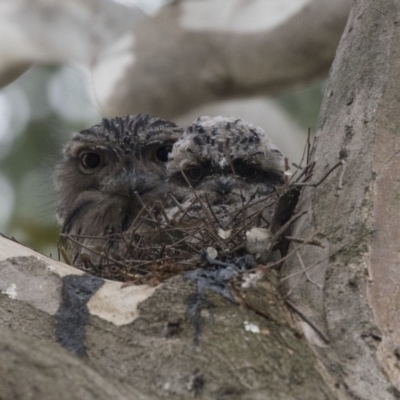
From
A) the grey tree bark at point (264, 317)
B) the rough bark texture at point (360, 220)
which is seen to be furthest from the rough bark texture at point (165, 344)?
the rough bark texture at point (360, 220)

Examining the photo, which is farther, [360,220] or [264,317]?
[360,220]

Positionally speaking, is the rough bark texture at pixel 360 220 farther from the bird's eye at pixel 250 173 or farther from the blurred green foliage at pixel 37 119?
the blurred green foliage at pixel 37 119

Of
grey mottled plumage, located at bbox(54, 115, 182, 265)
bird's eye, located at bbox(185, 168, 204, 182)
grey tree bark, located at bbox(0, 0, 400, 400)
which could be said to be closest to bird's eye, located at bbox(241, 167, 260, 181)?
bird's eye, located at bbox(185, 168, 204, 182)

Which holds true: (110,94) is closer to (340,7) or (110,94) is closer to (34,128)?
(340,7)

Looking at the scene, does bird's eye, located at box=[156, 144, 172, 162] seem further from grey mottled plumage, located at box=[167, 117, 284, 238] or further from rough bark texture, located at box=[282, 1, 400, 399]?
rough bark texture, located at box=[282, 1, 400, 399]

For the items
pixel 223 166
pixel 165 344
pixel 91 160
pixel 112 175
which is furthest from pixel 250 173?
pixel 165 344

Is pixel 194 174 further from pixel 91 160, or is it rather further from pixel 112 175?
pixel 91 160

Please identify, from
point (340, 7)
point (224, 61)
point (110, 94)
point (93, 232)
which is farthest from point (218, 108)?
point (93, 232)
